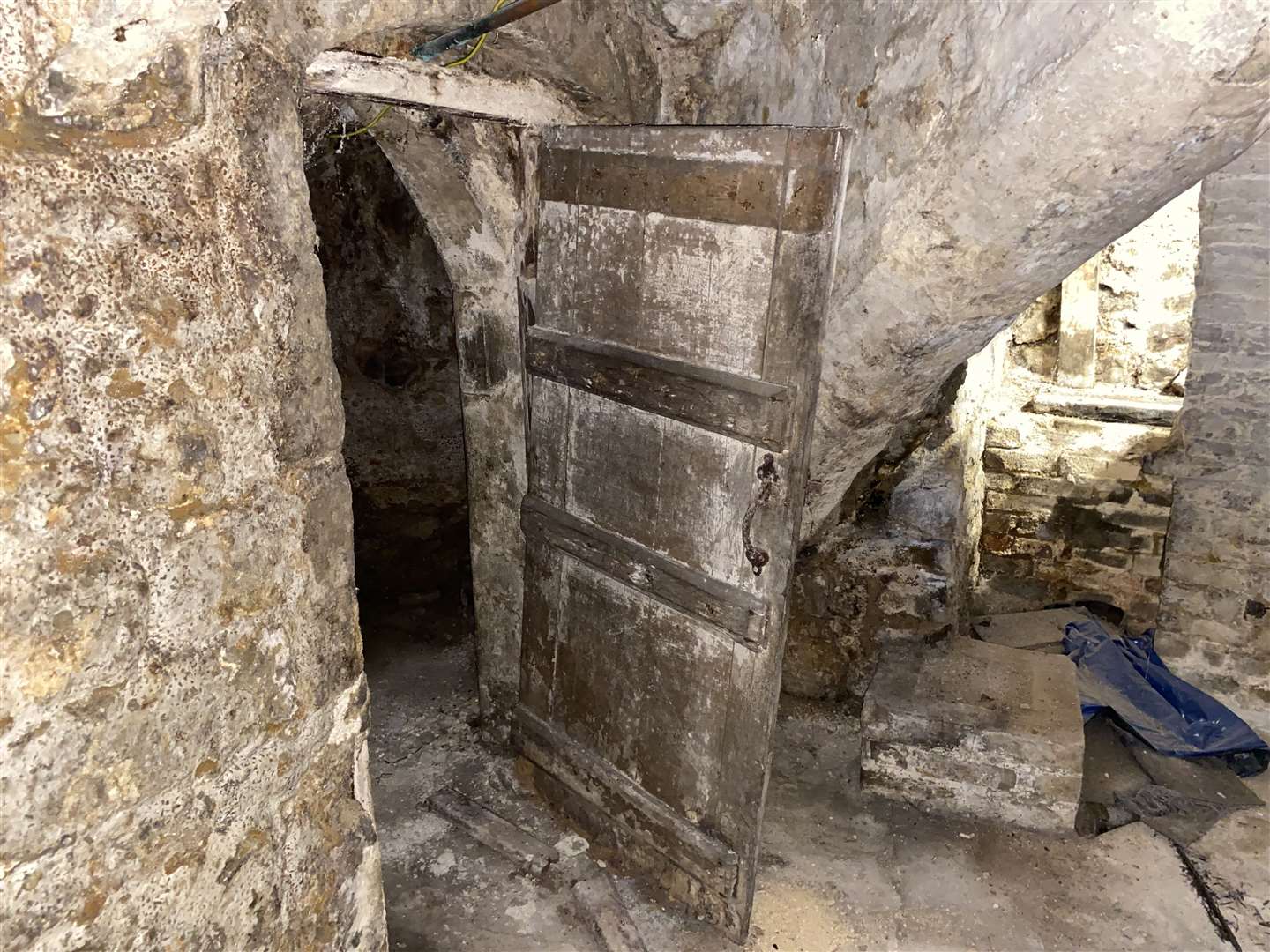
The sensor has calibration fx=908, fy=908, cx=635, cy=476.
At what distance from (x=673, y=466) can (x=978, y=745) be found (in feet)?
5.56

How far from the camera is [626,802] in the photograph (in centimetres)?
287

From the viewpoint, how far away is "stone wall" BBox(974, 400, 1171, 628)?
16.9 ft

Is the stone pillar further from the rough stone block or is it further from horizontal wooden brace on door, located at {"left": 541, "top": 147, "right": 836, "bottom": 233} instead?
horizontal wooden brace on door, located at {"left": 541, "top": 147, "right": 836, "bottom": 233}

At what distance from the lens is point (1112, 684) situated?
404 cm

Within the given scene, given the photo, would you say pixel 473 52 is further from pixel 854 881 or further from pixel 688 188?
pixel 854 881

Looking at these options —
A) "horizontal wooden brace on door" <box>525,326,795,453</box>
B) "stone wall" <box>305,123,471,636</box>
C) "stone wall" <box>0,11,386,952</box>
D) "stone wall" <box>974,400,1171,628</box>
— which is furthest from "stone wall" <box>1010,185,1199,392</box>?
"stone wall" <box>0,11,386,952</box>

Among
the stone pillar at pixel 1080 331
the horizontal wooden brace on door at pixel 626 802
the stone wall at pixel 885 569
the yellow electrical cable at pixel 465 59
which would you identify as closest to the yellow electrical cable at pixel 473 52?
the yellow electrical cable at pixel 465 59

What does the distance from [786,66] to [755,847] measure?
87.3 inches

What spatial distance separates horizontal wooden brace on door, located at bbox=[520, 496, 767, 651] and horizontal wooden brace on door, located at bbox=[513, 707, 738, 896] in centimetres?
66

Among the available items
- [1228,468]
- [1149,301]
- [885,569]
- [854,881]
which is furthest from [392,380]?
[1149,301]

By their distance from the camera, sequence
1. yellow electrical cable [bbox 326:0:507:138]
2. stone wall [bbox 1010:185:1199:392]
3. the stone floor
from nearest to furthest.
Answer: yellow electrical cable [bbox 326:0:507:138] < the stone floor < stone wall [bbox 1010:185:1199:392]

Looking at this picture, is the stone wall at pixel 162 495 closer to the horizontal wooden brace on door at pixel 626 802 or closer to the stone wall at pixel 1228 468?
the horizontal wooden brace on door at pixel 626 802

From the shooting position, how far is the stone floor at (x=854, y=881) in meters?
2.77

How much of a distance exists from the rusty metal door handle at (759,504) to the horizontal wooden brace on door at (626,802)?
0.89m
